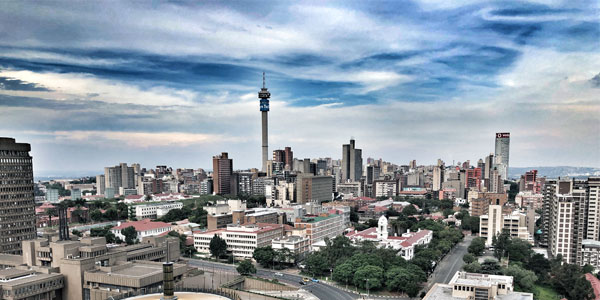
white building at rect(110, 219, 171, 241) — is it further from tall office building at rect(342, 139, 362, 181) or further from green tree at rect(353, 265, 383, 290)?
tall office building at rect(342, 139, 362, 181)

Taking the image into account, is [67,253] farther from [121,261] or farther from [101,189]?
[101,189]

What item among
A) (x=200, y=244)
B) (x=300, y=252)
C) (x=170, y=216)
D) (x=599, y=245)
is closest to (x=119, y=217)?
(x=170, y=216)

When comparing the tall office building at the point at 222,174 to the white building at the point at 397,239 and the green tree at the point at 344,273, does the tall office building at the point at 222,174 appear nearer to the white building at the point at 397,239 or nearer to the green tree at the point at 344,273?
the white building at the point at 397,239

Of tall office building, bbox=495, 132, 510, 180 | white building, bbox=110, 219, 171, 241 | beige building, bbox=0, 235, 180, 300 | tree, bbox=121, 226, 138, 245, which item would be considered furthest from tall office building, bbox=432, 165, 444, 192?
beige building, bbox=0, 235, 180, 300

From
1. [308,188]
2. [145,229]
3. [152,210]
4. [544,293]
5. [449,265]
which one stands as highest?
[308,188]

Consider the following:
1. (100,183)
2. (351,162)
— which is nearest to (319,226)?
(351,162)

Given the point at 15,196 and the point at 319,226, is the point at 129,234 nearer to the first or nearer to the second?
the point at 15,196
